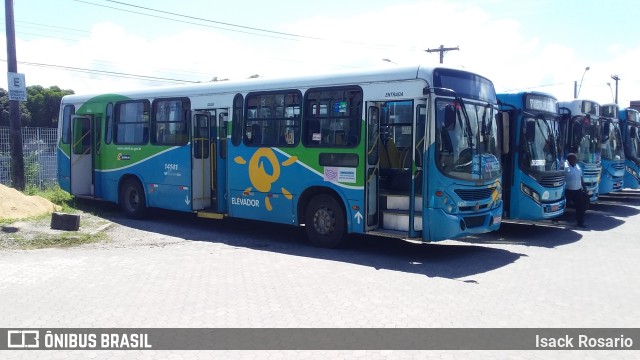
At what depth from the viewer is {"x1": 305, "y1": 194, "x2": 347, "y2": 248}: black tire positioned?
10789 mm

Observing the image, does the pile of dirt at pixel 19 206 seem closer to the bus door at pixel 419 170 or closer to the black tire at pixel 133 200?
the black tire at pixel 133 200

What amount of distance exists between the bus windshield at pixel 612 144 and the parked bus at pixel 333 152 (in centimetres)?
875

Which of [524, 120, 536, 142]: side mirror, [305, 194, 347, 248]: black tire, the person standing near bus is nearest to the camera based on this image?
[305, 194, 347, 248]: black tire

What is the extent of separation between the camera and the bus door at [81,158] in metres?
16.1

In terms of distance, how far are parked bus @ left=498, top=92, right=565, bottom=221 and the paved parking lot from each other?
30.4 inches

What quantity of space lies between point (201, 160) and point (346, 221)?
167 inches

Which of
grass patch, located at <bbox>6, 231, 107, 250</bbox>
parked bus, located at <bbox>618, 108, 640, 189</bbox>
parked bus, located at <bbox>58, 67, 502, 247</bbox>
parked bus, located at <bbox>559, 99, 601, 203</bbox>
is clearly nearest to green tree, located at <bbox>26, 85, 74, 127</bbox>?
parked bus, located at <bbox>58, 67, 502, 247</bbox>

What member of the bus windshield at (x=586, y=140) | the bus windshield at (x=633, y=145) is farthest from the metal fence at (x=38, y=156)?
the bus windshield at (x=633, y=145)

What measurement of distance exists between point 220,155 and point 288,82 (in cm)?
249

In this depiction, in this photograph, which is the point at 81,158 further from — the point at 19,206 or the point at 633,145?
the point at 633,145

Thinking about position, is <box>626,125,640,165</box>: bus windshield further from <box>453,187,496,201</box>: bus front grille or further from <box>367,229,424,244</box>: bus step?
<box>367,229,424,244</box>: bus step

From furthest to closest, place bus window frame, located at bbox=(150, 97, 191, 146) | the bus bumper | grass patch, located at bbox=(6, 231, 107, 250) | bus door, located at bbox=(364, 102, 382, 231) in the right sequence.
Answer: bus window frame, located at bbox=(150, 97, 191, 146) → grass patch, located at bbox=(6, 231, 107, 250) → bus door, located at bbox=(364, 102, 382, 231) → the bus bumper
